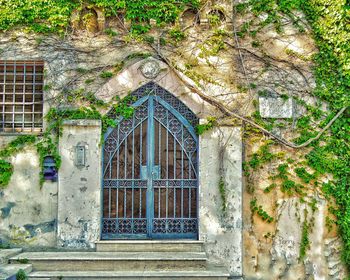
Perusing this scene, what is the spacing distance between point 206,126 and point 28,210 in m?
3.28

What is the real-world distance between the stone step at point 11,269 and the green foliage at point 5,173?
4.94ft

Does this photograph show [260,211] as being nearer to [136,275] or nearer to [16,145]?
[136,275]

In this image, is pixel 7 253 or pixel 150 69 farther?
A: pixel 150 69

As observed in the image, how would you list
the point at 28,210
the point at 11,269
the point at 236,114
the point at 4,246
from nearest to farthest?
the point at 11,269
the point at 4,246
the point at 28,210
the point at 236,114

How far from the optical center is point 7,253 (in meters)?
6.86

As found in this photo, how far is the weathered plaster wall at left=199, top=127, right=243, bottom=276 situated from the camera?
7234 mm

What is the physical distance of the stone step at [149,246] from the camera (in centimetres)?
716

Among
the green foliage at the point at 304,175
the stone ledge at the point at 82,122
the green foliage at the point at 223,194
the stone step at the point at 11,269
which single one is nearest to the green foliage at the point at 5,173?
the stone ledge at the point at 82,122

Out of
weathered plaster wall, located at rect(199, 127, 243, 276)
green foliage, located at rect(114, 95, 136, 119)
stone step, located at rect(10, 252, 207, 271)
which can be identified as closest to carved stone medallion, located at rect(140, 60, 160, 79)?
green foliage, located at rect(114, 95, 136, 119)

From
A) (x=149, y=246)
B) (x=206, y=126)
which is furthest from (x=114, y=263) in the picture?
(x=206, y=126)

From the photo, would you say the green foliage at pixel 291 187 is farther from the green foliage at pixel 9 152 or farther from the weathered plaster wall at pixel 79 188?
the green foliage at pixel 9 152

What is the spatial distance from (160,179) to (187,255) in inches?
55.3

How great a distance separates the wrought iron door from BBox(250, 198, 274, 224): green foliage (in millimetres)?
961

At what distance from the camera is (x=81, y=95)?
24.8 feet
